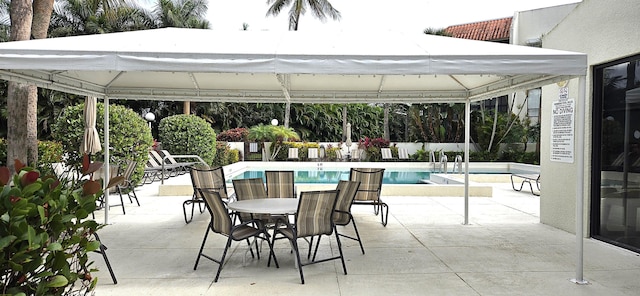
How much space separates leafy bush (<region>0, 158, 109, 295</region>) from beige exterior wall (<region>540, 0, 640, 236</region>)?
20.5 feet

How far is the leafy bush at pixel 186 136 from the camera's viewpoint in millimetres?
17062

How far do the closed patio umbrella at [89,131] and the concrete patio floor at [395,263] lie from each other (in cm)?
147

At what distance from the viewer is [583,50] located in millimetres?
6793

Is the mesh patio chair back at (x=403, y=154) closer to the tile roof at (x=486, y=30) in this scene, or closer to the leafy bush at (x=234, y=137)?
the leafy bush at (x=234, y=137)

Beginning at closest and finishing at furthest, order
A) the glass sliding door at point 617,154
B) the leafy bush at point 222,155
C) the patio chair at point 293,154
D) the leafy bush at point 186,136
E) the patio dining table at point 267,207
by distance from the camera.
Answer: the patio dining table at point 267,207 < the glass sliding door at point 617,154 < the leafy bush at point 186,136 < the leafy bush at point 222,155 < the patio chair at point 293,154

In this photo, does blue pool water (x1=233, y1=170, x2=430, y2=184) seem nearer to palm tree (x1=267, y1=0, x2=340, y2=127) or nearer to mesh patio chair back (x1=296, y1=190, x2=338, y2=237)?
palm tree (x1=267, y1=0, x2=340, y2=127)

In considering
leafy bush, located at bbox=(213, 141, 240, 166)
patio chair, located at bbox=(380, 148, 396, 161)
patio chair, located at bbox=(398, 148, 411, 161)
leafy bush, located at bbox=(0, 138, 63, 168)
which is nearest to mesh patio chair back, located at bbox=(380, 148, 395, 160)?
patio chair, located at bbox=(380, 148, 396, 161)

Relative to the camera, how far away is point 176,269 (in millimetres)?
4988

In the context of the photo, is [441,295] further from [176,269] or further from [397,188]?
[397,188]

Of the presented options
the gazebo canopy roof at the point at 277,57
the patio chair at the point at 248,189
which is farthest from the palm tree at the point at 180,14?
the patio chair at the point at 248,189

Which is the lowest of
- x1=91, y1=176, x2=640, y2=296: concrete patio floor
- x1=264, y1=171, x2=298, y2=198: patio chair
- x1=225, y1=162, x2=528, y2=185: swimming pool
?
x1=91, y1=176, x2=640, y2=296: concrete patio floor

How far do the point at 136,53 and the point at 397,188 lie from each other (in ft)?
26.1

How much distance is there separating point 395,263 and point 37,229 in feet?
12.4

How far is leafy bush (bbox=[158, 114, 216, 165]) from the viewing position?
17062mm
